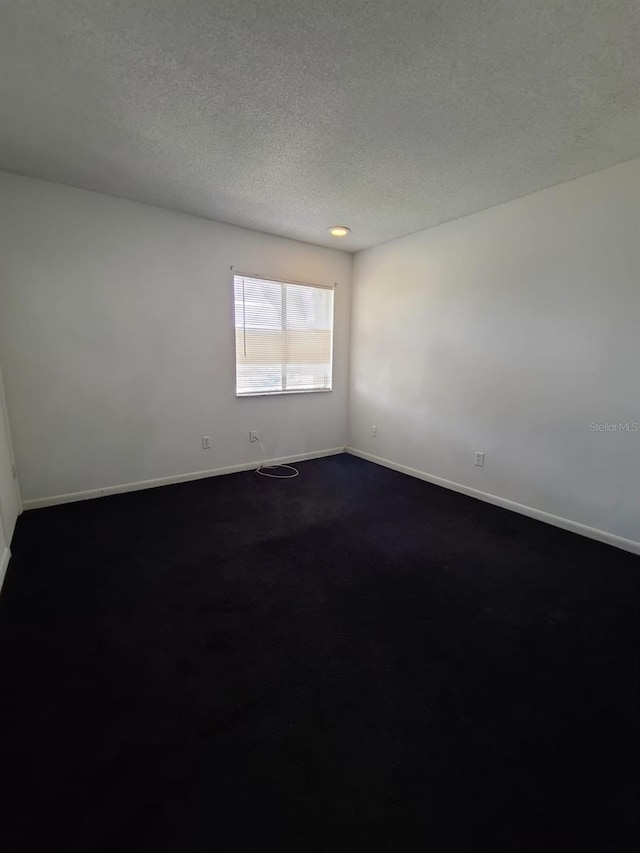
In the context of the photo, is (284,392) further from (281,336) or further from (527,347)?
(527,347)

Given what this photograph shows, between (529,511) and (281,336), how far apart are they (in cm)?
291

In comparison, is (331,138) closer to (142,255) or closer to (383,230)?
(383,230)

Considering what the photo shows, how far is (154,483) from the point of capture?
11.2 feet

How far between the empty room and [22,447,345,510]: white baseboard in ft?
0.09

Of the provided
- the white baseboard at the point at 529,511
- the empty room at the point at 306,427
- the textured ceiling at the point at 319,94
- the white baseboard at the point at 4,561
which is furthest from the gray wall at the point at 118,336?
the white baseboard at the point at 529,511

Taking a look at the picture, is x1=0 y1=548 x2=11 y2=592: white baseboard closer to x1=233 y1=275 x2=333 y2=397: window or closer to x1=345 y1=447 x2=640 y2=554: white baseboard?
x1=233 y1=275 x2=333 y2=397: window

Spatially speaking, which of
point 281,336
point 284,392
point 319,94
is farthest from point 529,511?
point 319,94

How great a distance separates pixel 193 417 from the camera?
3.55 meters

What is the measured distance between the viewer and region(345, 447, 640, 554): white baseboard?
2.48 meters

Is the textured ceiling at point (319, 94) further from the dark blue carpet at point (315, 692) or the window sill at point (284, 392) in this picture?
the dark blue carpet at point (315, 692)

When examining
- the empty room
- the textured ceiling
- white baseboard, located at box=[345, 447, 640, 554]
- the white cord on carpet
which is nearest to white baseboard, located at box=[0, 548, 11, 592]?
the empty room

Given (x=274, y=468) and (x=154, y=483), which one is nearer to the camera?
(x=154, y=483)

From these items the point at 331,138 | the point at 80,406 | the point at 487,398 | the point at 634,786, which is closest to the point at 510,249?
the point at 487,398

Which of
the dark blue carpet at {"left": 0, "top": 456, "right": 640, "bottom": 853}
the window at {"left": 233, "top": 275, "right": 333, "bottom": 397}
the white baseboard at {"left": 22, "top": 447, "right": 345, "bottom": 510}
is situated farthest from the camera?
the window at {"left": 233, "top": 275, "right": 333, "bottom": 397}
